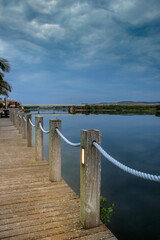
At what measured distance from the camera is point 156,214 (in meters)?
6.36

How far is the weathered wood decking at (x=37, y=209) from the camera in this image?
2404 mm

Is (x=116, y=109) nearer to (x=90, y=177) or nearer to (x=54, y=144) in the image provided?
(x=54, y=144)

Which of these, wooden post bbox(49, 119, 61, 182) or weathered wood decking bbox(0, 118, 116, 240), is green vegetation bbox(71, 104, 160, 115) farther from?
wooden post bbox(49, 119, 61, 182)

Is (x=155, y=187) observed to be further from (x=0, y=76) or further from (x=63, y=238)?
(x=0, y=76)

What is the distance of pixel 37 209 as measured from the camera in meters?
3.00

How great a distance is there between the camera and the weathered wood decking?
2.40 meters

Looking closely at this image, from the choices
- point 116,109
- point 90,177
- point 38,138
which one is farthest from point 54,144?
point 116,109

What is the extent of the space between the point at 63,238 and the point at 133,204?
5356 millimetres

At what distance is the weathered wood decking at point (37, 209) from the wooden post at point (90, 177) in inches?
7.0

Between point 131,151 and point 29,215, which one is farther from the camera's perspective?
point 131,151

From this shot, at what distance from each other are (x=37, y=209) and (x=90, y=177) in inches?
45.9

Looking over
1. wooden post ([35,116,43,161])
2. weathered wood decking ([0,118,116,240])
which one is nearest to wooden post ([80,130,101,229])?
weathered wood decking ([0,118,116,240])

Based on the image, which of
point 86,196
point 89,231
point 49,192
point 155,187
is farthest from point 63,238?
point 155,187

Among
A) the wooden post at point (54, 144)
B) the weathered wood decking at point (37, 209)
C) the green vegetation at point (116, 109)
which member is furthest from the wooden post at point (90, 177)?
the green vegetation at point (116, 109)
